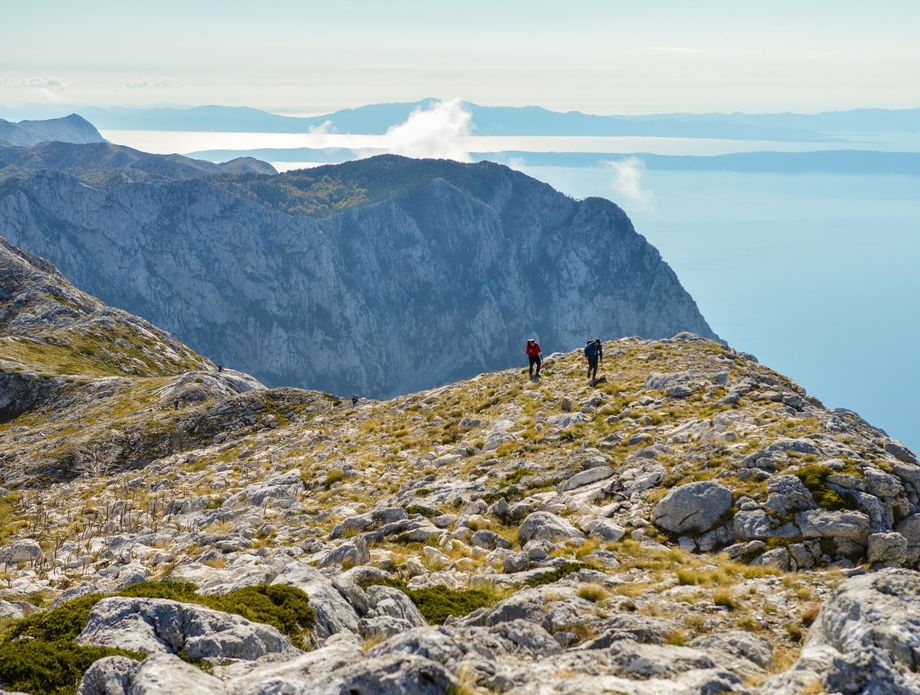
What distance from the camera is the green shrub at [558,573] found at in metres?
17.9

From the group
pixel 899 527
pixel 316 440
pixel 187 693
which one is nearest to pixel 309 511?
pixel 316 440

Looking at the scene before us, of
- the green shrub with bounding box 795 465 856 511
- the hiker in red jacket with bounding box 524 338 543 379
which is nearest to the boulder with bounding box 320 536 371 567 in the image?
the green shrub with bounding box 795 465 856 511

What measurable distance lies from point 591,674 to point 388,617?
4.79 m

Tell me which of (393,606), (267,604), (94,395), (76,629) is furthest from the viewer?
(94,395)

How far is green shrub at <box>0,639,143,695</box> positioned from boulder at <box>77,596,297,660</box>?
0.44m

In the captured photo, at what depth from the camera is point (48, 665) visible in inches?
446

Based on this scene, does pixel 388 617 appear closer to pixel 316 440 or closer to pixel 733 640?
pixel 733 640

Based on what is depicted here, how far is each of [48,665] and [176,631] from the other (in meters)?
2.10

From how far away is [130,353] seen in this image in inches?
3526

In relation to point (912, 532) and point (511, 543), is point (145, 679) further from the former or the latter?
point (912, 532)

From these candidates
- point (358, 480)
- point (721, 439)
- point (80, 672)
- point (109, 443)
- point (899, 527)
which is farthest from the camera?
point (109, 443)

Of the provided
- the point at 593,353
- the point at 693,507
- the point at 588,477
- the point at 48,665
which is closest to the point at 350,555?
the point at 48,665

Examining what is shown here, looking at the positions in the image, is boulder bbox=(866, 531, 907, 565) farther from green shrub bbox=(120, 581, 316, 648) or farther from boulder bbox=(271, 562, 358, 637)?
green shrub bbox=(120, 581, 316, 648)

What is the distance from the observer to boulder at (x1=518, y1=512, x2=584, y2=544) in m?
21.5
